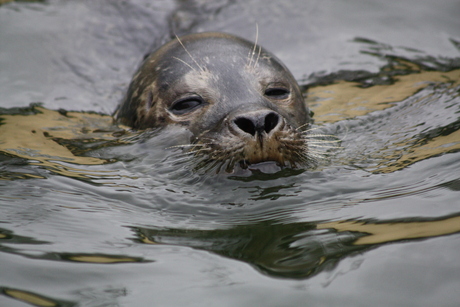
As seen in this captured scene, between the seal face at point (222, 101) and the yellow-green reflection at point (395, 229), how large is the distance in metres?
0.83

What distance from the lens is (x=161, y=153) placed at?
4156mm

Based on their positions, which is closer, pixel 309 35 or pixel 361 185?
pixel 361 185

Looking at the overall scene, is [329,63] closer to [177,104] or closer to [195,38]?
[195,38]

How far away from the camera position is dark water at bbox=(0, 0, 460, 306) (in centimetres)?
245

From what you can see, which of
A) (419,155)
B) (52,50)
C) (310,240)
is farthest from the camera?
(52,50)

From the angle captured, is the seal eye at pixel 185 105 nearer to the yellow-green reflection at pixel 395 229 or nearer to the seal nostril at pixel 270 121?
the seal nostril at pixel 270 121

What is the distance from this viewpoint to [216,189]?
3.63m

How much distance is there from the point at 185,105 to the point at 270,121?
989 millimetres

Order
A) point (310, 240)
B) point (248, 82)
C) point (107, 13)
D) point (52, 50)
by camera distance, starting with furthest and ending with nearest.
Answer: point (107, 13) < point (52, 50) < point (248, 82) < point (310, 240)

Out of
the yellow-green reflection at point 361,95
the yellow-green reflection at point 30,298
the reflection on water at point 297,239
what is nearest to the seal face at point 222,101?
the yellow-green reflection at point 361,95

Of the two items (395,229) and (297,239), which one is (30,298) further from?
(395,229)

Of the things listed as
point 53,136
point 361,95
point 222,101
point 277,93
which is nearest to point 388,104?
point 361,95

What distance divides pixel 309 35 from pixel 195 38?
235cm

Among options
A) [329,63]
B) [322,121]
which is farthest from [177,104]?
[329,63]
